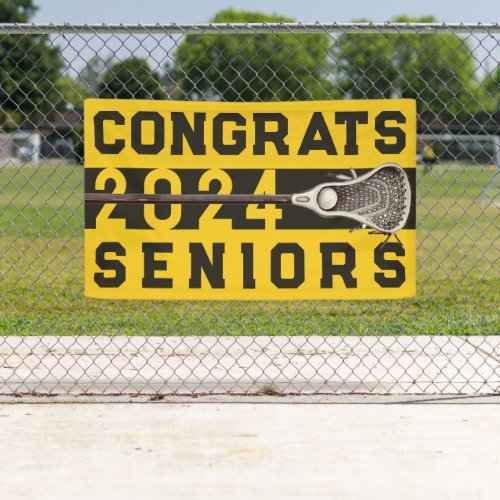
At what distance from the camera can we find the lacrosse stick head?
520 cm

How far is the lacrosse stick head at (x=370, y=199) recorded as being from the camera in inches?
205

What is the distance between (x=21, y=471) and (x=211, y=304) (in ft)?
Result: 15.2

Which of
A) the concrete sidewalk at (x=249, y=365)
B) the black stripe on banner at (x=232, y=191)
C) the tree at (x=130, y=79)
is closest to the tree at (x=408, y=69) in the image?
the tree at (x=130, y=79)

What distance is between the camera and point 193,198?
5.18 m

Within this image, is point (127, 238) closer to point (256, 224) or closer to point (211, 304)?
point (256, 224)

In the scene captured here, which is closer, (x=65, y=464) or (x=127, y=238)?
(x=65, y=464)

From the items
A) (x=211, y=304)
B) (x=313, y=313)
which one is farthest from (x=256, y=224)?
(x=211, y=304)

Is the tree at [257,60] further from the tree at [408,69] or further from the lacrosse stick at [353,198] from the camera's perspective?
the lacrosse stick at [353,198]

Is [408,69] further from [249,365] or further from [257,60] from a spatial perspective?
[249,365]

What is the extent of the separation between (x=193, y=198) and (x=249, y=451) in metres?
1.47

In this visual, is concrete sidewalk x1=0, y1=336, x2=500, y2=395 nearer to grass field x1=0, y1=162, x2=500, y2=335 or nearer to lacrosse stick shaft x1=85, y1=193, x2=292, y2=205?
grass field x1=0, y1=162, x2=500, y2=335

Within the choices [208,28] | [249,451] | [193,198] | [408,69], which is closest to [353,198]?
[193,198]

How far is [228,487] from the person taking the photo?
3.83 meters

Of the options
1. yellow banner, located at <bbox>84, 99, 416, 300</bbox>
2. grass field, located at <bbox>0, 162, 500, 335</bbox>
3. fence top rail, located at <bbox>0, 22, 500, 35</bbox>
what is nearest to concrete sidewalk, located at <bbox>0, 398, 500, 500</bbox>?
yellow banner, located at <bbox>84, 99, 416, 300</bbox>
